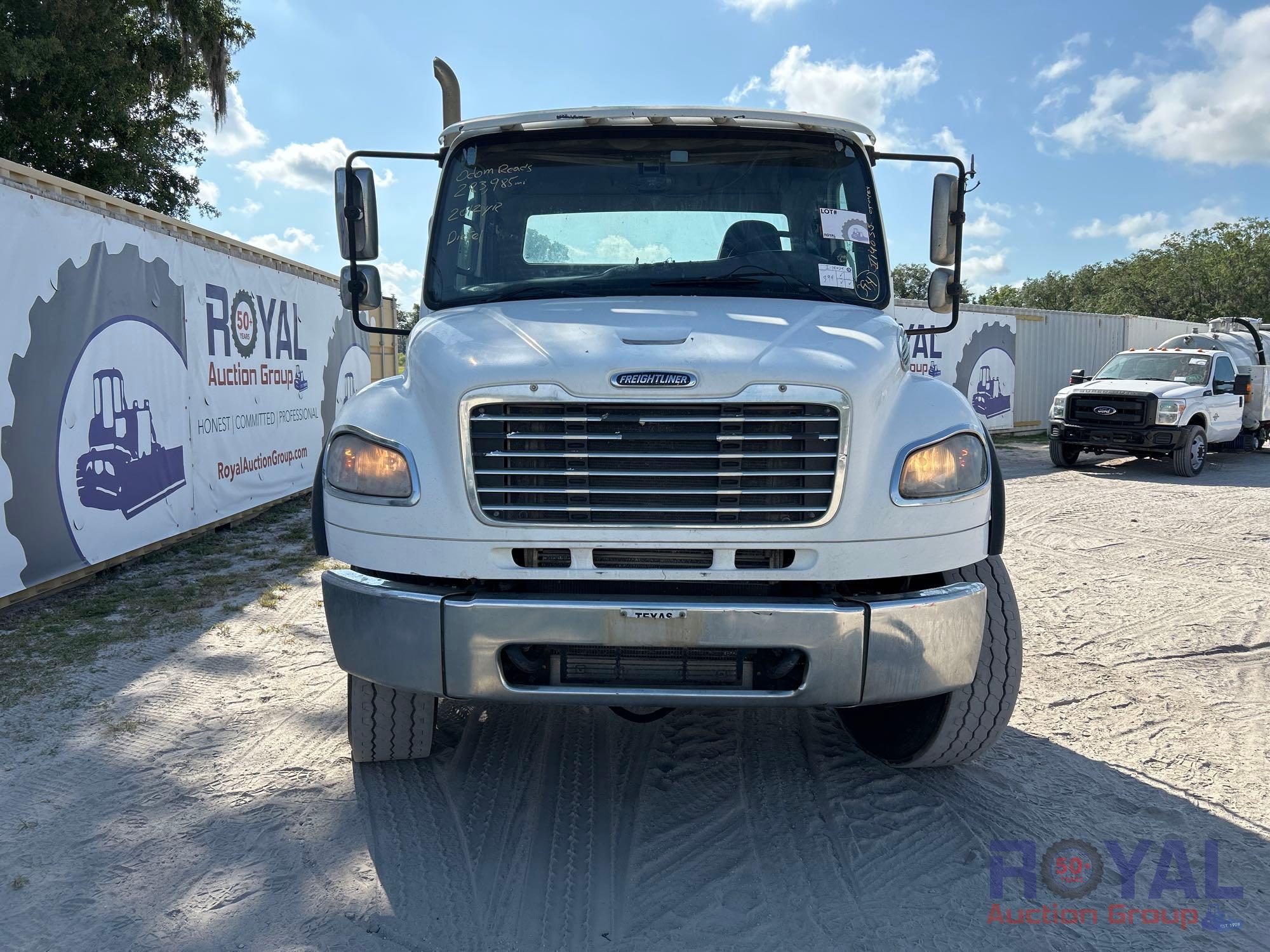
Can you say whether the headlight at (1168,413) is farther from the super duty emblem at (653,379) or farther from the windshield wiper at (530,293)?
the super duty emblem at (653,379)

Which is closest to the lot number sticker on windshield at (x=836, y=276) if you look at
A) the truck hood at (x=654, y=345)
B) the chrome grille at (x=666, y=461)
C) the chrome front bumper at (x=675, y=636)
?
the truck hood at (x=654, y=345)

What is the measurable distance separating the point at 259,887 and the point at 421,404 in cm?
160

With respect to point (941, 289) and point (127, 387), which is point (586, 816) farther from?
point (127, 387)

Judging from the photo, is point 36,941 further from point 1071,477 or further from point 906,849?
point 1071,477

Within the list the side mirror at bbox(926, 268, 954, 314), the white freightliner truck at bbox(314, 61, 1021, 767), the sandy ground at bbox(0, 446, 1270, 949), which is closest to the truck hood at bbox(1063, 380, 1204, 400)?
the sandy ground at bbox(0, 446, 1270, 949)

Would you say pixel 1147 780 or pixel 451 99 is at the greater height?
pixel 451 99

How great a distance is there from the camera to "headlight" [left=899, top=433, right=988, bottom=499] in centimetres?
293

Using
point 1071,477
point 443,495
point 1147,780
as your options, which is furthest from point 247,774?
point 1071,477

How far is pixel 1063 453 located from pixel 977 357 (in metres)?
5.29

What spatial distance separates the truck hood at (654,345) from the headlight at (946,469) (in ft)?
0.88

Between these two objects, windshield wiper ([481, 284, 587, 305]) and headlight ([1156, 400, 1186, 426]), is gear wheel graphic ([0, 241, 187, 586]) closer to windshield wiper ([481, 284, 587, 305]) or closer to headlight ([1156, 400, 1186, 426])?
windshield wiper ([481, 284, 587, 305])

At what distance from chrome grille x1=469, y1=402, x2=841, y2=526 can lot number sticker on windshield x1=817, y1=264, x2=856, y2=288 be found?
1.11m

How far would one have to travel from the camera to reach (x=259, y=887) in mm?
2859

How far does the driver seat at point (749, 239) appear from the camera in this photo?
149 inches
